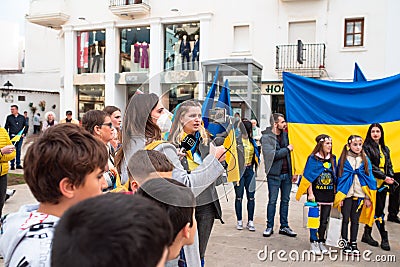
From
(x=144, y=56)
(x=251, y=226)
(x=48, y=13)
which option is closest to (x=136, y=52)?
(x=144, y=56)

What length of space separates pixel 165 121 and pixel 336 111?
4154 mm

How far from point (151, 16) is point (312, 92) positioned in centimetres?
1480

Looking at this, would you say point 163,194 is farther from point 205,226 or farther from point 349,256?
point 349,256

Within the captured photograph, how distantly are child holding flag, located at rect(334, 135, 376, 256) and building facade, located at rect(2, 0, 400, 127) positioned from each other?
22.3ft

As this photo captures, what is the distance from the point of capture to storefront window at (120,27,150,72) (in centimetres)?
1947

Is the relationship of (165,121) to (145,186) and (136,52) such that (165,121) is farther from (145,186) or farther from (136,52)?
(136,52)

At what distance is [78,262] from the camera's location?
84 centimetres

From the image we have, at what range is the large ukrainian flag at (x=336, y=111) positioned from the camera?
19.3 ft

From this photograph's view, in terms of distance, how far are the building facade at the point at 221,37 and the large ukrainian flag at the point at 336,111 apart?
5615 millimetres

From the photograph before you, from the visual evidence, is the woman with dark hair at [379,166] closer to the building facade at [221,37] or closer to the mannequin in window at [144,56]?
the building facade at [221,37]

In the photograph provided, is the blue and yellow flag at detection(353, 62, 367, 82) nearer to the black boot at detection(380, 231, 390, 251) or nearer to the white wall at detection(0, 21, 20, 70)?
the black boot at detection(380, 231, 390, 251)

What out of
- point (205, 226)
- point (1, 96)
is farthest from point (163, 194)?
point (1, 96)

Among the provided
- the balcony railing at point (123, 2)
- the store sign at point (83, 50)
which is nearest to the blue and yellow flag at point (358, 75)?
the balcony railing at point (123, 2)

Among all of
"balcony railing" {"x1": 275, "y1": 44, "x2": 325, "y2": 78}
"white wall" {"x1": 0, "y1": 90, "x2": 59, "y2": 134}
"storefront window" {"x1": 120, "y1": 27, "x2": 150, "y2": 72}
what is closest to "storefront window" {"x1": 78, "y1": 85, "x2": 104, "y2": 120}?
"storefront window" {"x1": 120, "y1": 27, "x2": 150, "y2": 72}
